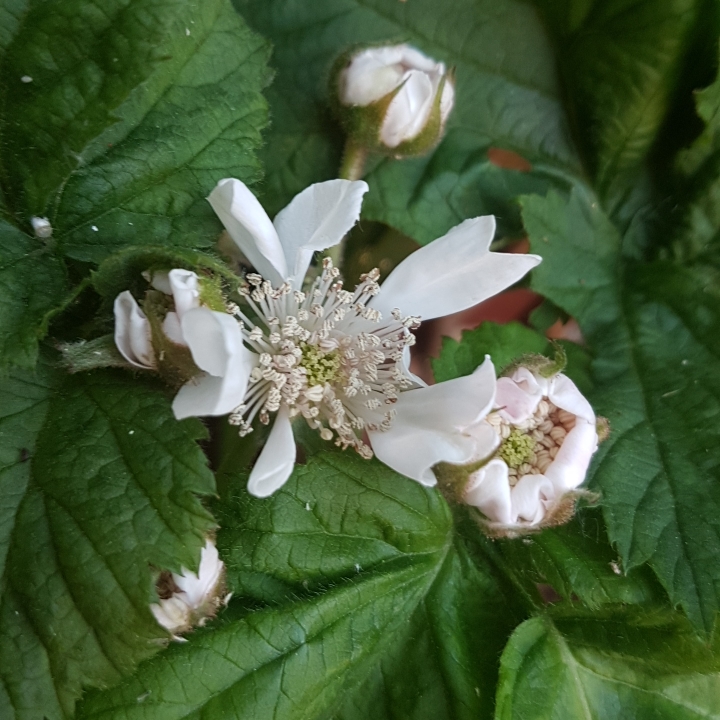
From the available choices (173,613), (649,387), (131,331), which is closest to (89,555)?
(173,613)

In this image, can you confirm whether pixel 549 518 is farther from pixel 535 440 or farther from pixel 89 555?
pixel 89 555

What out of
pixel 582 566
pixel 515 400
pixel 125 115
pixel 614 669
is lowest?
pixel 614 669

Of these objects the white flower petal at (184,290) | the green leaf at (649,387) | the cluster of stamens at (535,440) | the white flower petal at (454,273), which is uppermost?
the white flower petal at (184,290)

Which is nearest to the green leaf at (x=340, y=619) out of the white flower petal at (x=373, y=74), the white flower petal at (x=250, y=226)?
the white flower petal at (x=250, y=226)

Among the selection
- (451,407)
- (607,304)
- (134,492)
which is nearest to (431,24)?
(607,304)

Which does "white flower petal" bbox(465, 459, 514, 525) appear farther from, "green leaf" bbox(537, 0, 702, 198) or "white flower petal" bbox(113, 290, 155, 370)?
"green leaf" bbox(537, 0, 702, 198)

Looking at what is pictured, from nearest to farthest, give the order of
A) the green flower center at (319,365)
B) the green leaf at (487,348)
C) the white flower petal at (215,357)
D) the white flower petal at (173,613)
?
the white flower petal at (215,357), the white flower petal at (173,613), the green flower center at (319,365), the green leaf at (487,348)

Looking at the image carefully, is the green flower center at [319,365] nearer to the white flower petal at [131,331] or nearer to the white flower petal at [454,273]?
the white flower petal at [454,273]

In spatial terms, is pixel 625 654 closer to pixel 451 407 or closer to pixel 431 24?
pixel 451 407
